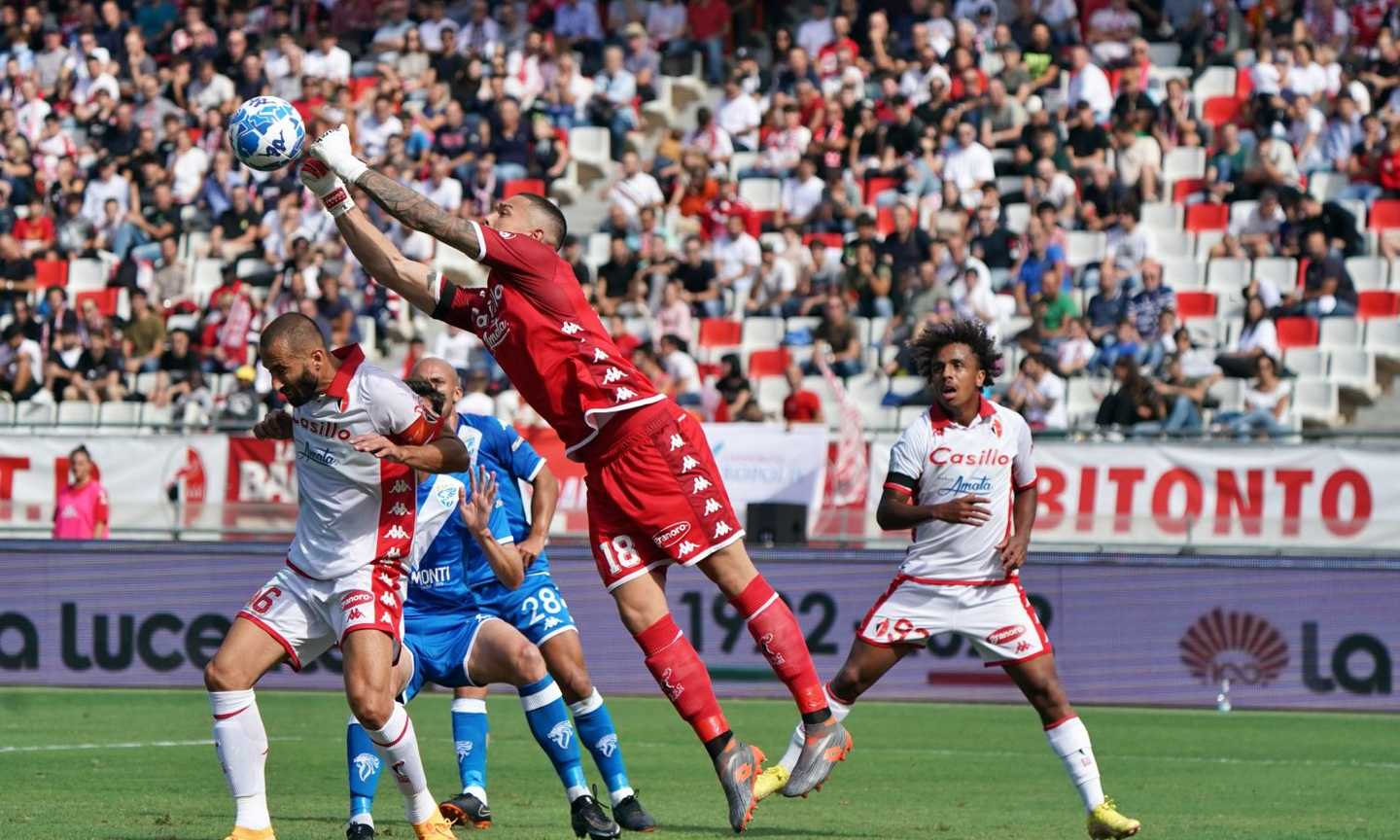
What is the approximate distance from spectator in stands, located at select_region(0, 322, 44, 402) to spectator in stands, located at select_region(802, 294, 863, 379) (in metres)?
9.21

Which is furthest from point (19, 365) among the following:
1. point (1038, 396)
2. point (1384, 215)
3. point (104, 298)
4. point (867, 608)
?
point (1384, 215)

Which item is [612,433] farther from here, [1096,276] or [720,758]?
[1096,276]

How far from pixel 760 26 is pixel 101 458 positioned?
12.0 m

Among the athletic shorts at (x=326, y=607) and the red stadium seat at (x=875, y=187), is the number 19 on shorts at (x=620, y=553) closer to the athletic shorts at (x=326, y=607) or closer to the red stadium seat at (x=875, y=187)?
the athletic shorts at (x=326, y=607)

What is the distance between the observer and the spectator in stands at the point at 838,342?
2228cm

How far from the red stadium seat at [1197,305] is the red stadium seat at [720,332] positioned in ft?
15.8

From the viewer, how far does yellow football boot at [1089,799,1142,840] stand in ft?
29.5

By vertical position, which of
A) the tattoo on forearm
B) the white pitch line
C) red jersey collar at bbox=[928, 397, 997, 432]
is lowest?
the white pitch line

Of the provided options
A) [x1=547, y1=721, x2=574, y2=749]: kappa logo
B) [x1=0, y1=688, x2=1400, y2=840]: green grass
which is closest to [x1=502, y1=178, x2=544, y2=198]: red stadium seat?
[x1=0, y1=688, x2=1400, y2=840]: green grass

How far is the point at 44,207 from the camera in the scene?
29.2 metres

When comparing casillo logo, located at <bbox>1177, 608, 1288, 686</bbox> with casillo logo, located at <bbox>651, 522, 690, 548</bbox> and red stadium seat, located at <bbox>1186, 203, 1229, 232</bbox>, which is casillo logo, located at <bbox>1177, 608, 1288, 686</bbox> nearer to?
red stadium seat, located at <bbox>1186, 203, 1229, 232</bbox>

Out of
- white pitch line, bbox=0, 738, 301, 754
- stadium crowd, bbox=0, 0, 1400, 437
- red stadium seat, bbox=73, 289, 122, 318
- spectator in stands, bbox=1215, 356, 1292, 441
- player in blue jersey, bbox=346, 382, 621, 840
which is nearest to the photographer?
player in blue jersey, bbox=346, 382, 621, 840

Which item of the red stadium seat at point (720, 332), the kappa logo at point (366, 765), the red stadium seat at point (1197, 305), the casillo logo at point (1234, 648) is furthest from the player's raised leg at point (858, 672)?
the red stadium seat at point (720, 332)

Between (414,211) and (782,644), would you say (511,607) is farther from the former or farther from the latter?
(414,211)
